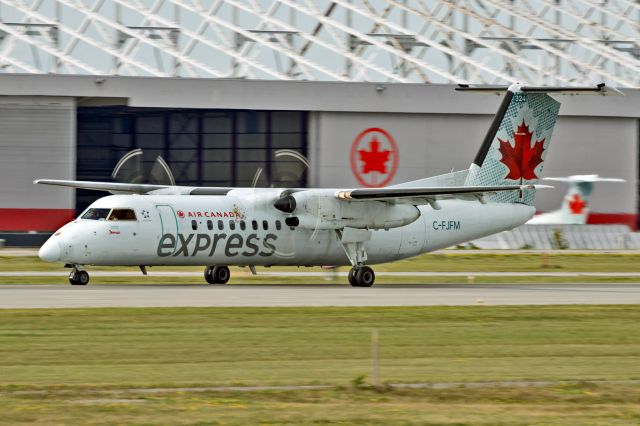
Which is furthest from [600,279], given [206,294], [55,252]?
[55,252]

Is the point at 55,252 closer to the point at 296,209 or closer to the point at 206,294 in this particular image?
the point at 206,294

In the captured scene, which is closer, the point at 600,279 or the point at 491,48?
the point at 600,279

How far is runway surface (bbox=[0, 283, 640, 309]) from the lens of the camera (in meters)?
24.6

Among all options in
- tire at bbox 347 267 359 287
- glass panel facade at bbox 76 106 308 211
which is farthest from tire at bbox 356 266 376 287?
glass panel facade at bbox 76 106 308 211

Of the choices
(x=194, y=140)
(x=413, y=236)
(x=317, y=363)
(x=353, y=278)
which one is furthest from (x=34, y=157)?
(x=317, y=363)

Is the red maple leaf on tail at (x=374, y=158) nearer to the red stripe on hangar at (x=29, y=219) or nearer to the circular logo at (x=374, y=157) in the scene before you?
the circular logo at (x=374, y=157)

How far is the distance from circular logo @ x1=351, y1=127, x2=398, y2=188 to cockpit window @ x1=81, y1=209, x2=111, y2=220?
92.0ft

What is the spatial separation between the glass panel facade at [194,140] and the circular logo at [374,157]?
3.01 meters

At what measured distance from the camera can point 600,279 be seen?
116ft

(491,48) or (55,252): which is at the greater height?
(491,48)

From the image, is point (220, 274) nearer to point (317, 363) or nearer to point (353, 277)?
point (353, 277)

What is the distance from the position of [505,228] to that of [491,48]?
34.9m

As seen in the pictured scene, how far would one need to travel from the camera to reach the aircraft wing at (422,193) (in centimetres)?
2889

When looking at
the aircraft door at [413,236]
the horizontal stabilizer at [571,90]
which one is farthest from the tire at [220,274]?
the horizontal stabilizer at [571,90]
